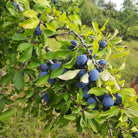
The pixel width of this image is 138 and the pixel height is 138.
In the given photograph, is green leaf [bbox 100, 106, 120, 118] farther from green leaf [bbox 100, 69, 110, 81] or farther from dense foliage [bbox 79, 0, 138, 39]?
dense foliage [bbox 79, 0, 138, 39]

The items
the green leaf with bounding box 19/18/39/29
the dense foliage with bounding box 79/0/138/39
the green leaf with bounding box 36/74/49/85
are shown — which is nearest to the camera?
the green leaf with bounding box 19/18/39/29

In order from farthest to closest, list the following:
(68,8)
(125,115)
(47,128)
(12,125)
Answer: (12,125), (68,8), (47,128), (125,115)

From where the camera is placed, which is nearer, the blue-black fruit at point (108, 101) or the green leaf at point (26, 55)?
the blue-black fruit at point (108, 101)

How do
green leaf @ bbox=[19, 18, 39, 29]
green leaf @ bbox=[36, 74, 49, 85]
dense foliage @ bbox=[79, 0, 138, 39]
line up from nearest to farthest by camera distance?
green leaf @ bbox=[19, 18, 39, 29]
green leaf @ bbox=[36, 74, 49, 85]
dense foliage @ bbox=[79, 0, 138, 39]

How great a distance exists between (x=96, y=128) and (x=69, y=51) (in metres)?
0.35

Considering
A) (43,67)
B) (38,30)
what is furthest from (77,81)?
(38,30)

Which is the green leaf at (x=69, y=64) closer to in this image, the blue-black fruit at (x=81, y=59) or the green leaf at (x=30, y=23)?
the blue-black fruit at (x=81, y=59)

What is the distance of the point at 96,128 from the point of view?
1.83 feet

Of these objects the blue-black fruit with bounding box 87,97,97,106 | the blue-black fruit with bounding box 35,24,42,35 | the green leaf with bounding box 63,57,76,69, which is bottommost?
the blue-black fruit with bounding box 87,97,97,106

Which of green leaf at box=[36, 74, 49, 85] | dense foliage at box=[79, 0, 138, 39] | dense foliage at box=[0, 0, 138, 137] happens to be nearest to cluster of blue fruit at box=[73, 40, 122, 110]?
dense foliage at box=[0, 0, 138, 137]

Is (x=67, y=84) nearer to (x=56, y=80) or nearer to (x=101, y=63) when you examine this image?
(x=56, y=80)

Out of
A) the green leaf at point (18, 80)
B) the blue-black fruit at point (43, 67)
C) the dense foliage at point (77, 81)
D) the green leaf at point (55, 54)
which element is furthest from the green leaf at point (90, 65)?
the green leaf at point (18, 80)

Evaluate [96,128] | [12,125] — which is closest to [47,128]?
[96,128]

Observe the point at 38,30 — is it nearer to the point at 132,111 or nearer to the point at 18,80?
the point at 18,80
